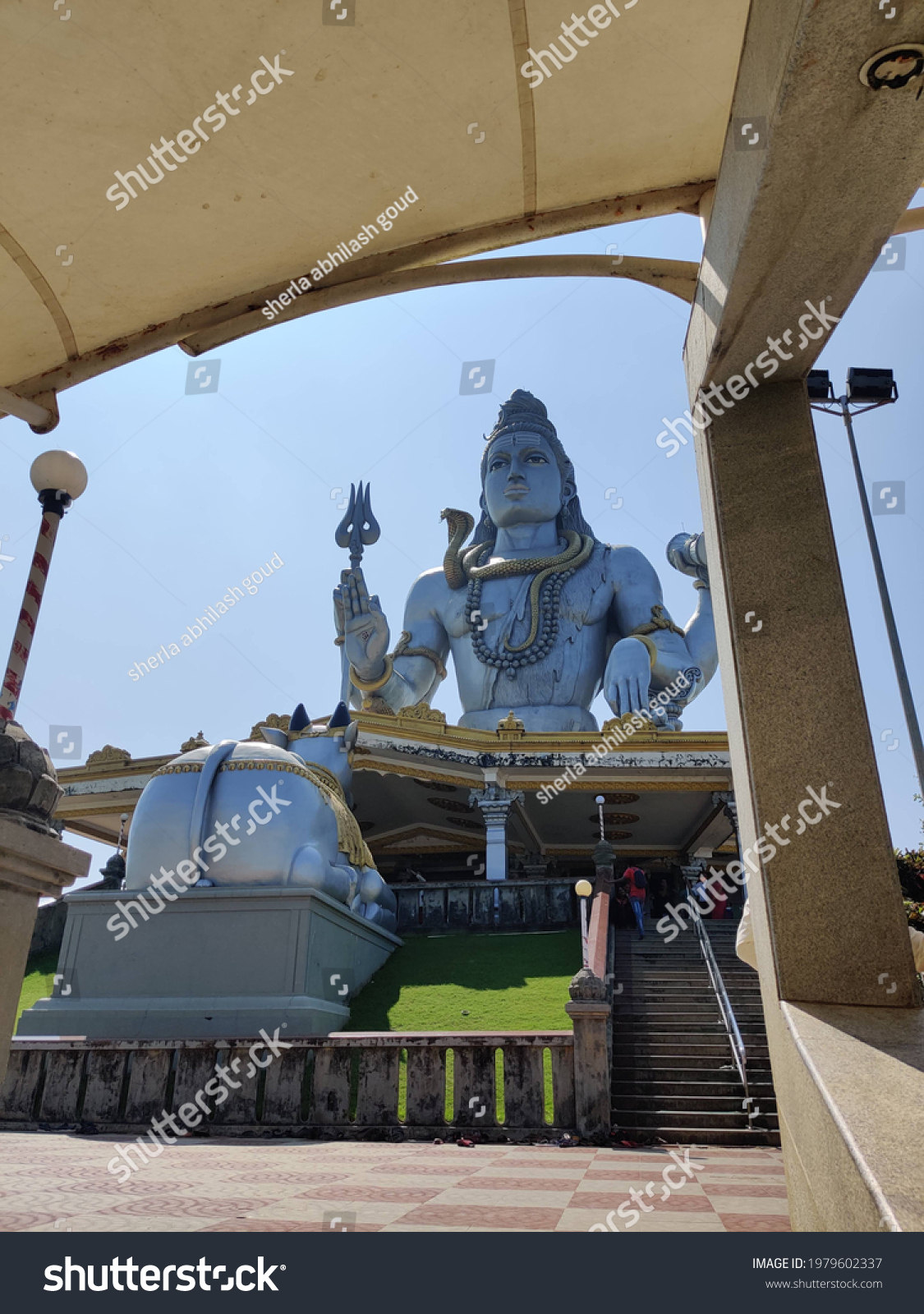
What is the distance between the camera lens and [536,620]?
19.3m

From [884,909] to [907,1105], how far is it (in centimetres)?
86

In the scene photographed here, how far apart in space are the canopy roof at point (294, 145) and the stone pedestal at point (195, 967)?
663cm

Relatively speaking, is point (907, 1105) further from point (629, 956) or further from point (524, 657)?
point (524, 657)

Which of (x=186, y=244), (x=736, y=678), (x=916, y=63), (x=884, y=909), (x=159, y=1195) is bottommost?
(x=159, y=1195)

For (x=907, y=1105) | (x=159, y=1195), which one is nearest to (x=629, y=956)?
(x=159, y=1195)

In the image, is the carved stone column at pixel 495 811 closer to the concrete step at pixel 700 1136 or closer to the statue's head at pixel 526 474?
the statue's head at pixel 526 474

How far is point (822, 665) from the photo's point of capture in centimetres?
296
